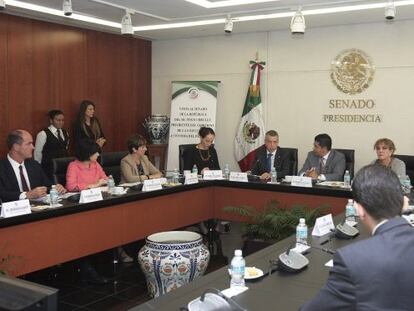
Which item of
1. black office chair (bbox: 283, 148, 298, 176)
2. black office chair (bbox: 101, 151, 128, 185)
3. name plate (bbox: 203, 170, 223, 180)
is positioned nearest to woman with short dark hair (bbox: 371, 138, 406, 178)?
black office chair (bbox: 283, 148, 298, 176)

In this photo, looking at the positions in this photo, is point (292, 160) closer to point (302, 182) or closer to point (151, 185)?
point (302, 182)

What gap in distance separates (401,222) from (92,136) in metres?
5.80

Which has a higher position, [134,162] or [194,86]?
[194,86]

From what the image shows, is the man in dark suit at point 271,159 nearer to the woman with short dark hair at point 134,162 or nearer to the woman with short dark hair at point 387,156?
the woman with short dark hair at point 387,156

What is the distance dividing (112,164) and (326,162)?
2.26m

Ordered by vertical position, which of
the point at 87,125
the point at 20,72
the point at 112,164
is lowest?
the point at 112,164

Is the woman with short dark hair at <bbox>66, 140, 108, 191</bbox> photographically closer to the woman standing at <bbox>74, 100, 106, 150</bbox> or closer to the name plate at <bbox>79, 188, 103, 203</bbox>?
the name plate at <bbox>79, 188, 103, 203</bbox>

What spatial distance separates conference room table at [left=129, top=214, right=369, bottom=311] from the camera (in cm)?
185

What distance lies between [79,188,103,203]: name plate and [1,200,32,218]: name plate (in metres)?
0.49

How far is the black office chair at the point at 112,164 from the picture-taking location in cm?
526

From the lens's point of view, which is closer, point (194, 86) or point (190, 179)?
point (190, 179)

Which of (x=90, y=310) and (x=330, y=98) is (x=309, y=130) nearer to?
(x=330, y=98)

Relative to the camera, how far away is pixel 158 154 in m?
7.87

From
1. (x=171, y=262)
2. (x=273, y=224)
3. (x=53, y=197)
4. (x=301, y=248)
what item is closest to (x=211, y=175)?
(x=273, y=224)
